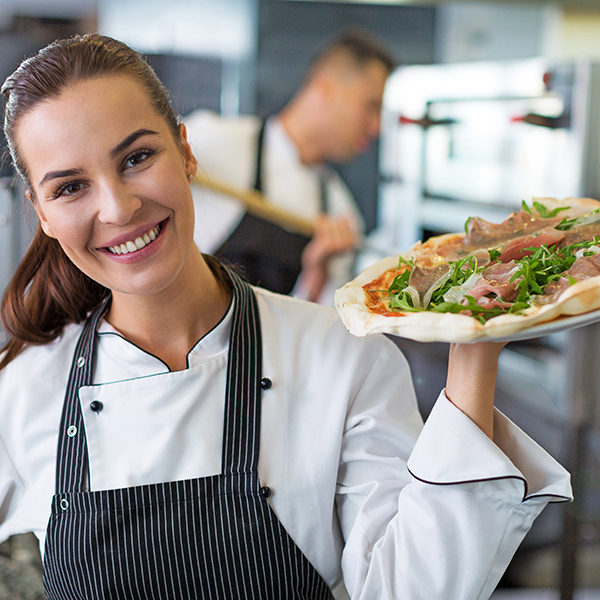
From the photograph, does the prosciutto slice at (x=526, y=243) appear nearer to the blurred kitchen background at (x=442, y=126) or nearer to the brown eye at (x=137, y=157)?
the brown eye at (x=137, y=157)

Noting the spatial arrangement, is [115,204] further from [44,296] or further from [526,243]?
[526,243]

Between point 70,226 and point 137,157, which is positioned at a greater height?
point 137,157

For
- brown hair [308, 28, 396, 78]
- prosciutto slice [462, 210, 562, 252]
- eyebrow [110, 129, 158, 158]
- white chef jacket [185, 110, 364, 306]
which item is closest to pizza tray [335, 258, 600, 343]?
→ prosciutto slice [462, 210, 562, 252]

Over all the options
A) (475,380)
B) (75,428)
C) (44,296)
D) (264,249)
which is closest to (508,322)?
(475,380)

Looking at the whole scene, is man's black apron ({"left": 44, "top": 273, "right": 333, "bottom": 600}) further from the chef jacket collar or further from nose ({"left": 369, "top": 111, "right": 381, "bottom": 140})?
nose ({"left": 369, "top": 111, "right": 381, "bottom": 140})

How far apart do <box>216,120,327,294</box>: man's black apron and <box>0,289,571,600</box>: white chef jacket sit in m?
1.27

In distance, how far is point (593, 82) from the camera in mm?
2215

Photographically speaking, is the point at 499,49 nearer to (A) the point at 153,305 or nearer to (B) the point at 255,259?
(B) the point at 255,259

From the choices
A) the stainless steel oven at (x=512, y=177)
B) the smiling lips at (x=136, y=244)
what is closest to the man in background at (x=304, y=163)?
the stainless steel oven at (x=512, y=177)

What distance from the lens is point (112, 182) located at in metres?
Answer: 0.97

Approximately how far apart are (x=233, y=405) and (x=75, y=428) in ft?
0.92

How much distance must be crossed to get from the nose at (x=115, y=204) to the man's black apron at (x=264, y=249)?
1.47 meters

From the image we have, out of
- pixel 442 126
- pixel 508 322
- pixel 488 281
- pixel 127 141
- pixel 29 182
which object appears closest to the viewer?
pixel 508 322

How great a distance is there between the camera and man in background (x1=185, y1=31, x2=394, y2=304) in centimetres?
248
